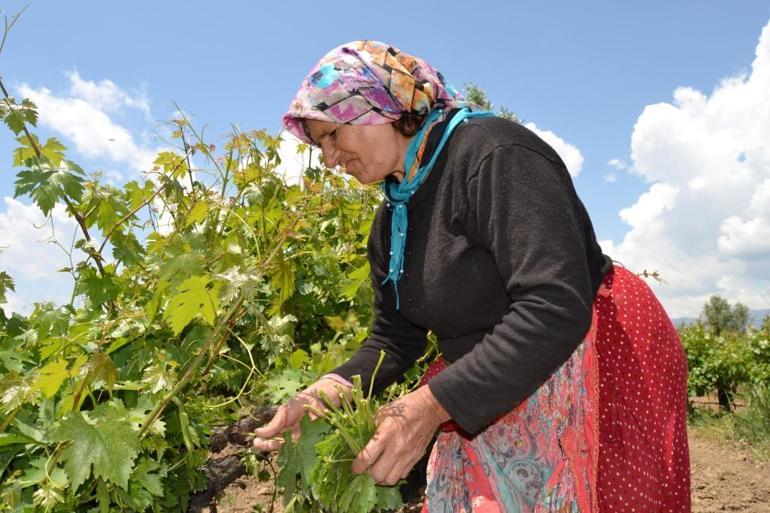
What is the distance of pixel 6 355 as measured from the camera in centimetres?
238

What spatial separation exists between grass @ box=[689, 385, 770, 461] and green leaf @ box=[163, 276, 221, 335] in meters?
9.25

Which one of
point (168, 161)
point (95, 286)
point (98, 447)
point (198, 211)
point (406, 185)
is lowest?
point (98, 447)

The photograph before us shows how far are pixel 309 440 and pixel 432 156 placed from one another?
85cm

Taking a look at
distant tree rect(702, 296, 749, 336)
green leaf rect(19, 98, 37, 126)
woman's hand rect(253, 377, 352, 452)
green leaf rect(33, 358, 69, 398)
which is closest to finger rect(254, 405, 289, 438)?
woman's hand rect(253, 377, 352, 452)

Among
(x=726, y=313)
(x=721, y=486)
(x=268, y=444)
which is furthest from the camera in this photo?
(x=726, y=313)

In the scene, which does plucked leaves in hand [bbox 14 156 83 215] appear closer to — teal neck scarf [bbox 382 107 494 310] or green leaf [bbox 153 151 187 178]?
green leaf [bbox 153 151 187 178]

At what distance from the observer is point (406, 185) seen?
1.87m

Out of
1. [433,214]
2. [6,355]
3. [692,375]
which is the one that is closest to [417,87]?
[433,214]

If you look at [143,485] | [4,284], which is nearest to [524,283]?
[143,485]

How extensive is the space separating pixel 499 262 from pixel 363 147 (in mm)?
529

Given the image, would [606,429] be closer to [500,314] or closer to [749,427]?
[500,314]

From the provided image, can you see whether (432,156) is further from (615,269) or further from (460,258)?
(615,269)

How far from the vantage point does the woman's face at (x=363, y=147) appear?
6.00 feet

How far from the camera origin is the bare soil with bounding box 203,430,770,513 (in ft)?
15.5
